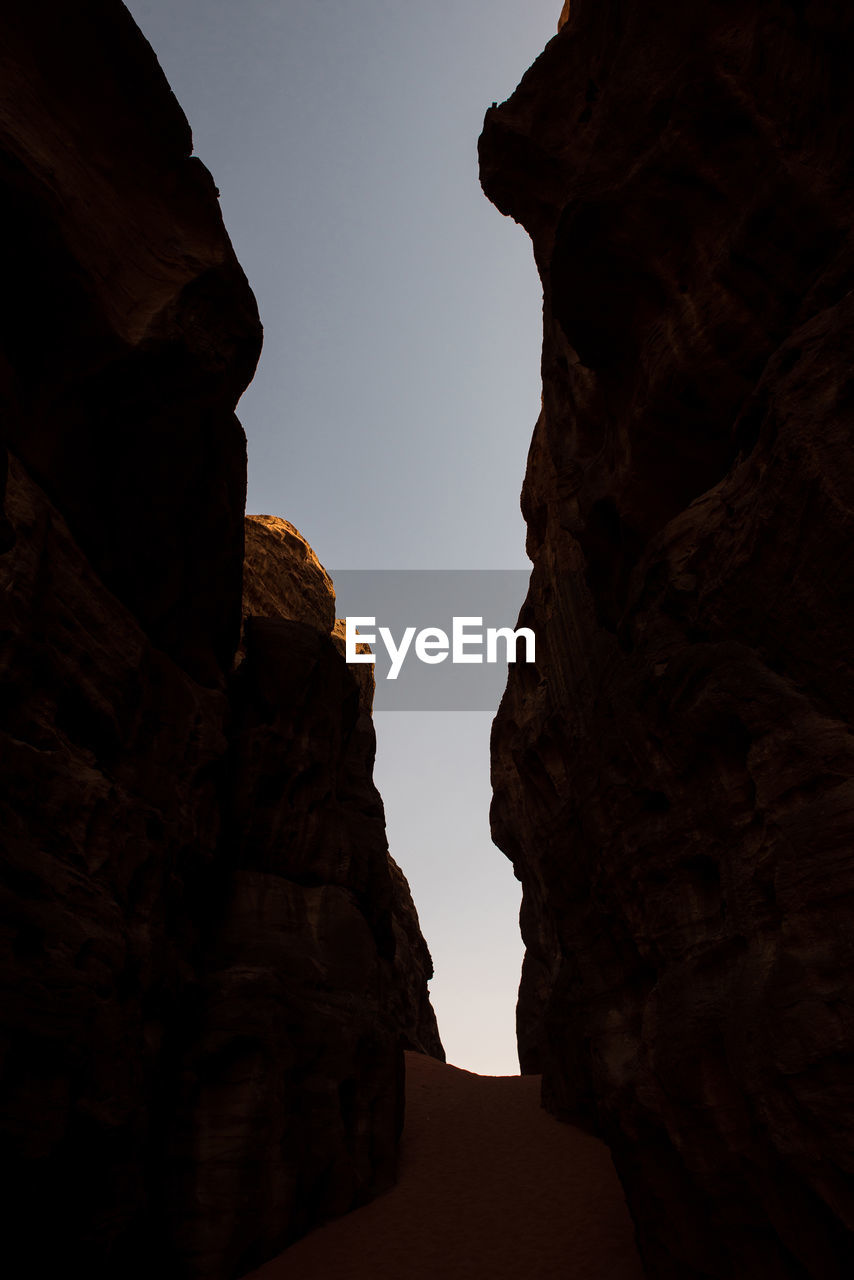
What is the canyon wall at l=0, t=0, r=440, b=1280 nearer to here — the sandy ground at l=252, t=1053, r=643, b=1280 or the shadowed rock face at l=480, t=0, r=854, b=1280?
the sandy ground at l=252, t=1053, r=643, b=1280

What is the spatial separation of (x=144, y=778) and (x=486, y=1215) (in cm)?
1407

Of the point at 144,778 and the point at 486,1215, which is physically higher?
the point at 144,778

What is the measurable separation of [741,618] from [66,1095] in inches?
519

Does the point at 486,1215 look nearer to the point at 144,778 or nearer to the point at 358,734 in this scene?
the point at 144,778

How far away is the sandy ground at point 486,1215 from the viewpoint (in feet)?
54.4

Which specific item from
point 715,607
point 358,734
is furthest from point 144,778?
point 358,734

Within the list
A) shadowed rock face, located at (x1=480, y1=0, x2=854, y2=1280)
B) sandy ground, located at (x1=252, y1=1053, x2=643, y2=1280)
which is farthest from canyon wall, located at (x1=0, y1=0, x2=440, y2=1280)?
shadowed rock face, located at (x1=480, y1=0, x2=854, y2=1280)

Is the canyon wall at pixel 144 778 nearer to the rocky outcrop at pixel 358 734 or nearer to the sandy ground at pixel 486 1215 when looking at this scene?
the sandy ground at pixel 486 1215

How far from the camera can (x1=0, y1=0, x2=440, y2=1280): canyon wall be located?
13188mm

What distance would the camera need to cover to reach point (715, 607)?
12586 mm

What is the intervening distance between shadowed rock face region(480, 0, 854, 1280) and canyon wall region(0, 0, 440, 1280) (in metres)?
7.57

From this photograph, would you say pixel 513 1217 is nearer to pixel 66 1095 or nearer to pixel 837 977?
pixel 66 1095

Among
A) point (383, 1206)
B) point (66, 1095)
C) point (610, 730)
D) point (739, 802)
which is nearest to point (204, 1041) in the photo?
point (66, 1095)

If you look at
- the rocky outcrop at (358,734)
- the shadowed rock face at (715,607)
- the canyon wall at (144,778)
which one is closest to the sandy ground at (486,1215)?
the canyon wall at (144,778)
